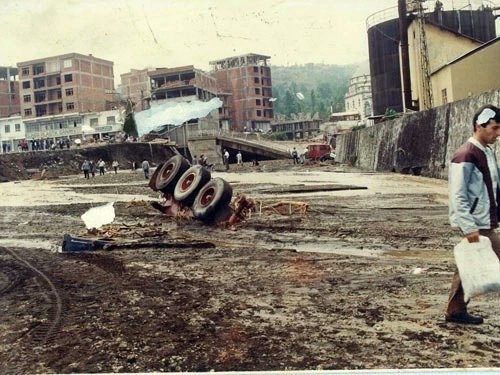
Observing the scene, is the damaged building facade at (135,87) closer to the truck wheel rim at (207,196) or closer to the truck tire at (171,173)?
the truck tire at (171,173)

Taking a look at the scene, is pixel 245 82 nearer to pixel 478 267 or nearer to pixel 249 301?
pixel 249 301

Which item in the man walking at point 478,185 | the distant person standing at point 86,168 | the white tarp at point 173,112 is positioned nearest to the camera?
the man walking at point 478,185

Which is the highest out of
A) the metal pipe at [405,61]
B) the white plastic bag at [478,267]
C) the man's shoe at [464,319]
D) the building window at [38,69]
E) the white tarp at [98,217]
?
the metal pipe at [405,61]

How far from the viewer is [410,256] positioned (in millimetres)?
5871

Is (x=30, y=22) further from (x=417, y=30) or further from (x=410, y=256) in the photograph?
(x=417, y=30)

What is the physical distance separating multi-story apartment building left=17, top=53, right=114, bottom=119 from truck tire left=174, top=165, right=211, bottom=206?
198 cm

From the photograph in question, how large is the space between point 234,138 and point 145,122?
146 inches

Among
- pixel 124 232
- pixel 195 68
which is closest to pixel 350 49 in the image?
pixel 195 68

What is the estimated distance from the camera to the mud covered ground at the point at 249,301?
3486 mm

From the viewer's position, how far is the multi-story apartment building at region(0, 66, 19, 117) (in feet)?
21.4

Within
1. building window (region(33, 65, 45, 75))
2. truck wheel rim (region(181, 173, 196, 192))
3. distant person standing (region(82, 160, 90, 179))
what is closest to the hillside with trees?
truck wheel rim (region(181, 173, 196, 192))

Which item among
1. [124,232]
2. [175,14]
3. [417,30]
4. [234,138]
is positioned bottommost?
[124,232]

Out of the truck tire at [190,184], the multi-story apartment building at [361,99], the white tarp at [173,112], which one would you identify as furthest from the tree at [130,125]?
the multi-story apartment building at [361,99]

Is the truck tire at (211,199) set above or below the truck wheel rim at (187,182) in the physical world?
below
